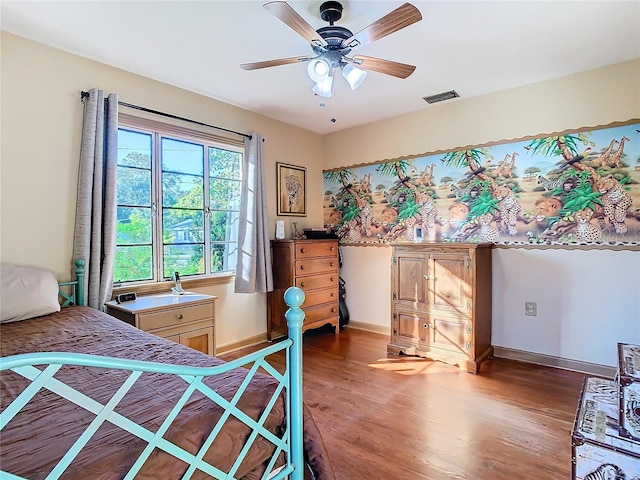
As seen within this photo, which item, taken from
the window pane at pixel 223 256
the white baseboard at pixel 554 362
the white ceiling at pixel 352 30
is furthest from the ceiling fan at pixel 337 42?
the white baseboard at pixel 554 362

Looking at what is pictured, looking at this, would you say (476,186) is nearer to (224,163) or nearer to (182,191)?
(224,163)

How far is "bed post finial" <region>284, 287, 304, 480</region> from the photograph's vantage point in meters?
1.25

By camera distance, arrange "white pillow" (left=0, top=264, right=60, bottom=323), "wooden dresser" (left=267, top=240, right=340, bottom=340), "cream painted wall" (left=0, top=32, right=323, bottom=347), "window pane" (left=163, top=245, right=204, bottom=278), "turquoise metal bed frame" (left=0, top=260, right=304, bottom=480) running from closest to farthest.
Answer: "turquoise metal bed frame" (left=0, top=260, right=304, bottom=480)
"white pillow" (left=0, top=264, right=60, bottom=323)
"cream painted wall" (left=0, top=32, right=323, bottom=347)
"window pane" (left=163, top=245, right=204, bottom=278)
"wooden dresser" (left=267, top=240, right=340, bottom=340)

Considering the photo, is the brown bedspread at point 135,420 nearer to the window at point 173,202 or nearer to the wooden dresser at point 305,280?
the window at point 173,202

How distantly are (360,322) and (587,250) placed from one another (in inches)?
95.1

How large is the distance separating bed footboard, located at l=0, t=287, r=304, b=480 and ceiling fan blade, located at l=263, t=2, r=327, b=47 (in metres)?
1.31

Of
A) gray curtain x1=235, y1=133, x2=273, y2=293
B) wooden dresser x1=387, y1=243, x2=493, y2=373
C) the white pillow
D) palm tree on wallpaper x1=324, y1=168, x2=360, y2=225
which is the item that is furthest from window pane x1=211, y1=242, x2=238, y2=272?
wooden dresser x1=387, y1=243, x2=493, y2=373

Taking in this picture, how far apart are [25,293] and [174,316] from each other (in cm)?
87

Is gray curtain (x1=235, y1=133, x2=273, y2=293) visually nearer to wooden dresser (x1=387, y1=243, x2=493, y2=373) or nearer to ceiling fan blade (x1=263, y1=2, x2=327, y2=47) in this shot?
wooden dresser (x1=387, y1=243, x2=493, y2=373)

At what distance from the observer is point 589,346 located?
2.88 metres

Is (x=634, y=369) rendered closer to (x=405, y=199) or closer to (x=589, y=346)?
(x=589, y=346)

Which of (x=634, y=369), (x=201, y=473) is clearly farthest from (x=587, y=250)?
(x=201, y=473)

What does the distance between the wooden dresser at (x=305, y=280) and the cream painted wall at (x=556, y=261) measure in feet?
5.04

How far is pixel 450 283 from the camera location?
310 cm
